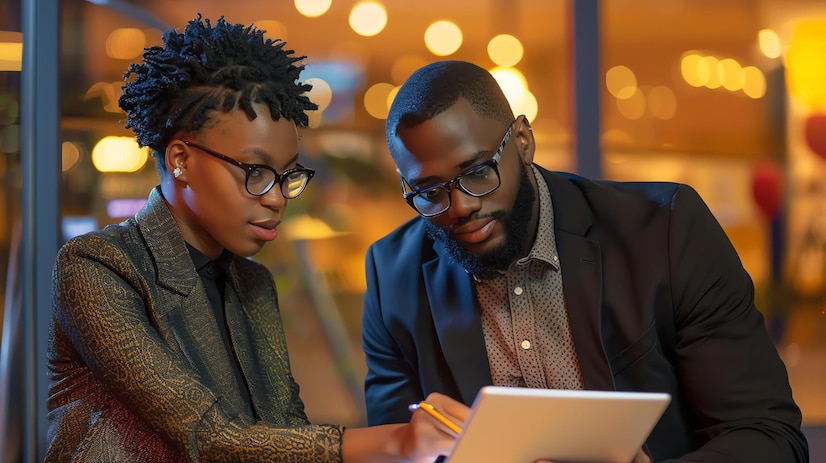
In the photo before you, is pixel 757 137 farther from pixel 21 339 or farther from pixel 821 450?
pixel 21 339

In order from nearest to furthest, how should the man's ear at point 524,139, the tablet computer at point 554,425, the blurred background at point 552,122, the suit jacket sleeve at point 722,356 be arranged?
the tablet computer at point 554,425
the suit jacket sleeve at point 722,356
the man's ear at point 524,139
the blurred background at point 552,122

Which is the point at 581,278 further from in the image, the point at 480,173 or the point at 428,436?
the point at 428,436

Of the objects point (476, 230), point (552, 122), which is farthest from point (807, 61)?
point (476, 230)

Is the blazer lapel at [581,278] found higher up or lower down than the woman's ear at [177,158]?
lower down

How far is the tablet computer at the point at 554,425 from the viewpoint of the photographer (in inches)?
59.6

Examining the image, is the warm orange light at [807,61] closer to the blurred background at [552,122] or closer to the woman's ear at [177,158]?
the blurred background at [552,122]

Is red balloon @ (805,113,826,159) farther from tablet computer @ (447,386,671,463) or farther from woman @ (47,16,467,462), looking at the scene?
tablet computer @ (447,386,671,463)

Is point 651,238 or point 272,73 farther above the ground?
point 272,73

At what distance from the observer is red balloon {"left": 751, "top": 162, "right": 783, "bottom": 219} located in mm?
4070

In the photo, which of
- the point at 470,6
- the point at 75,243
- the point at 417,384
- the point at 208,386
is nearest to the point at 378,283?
the point at 417,384

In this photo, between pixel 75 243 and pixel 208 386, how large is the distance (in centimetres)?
43

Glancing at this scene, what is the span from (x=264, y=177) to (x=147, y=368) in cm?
50

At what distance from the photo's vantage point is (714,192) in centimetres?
409

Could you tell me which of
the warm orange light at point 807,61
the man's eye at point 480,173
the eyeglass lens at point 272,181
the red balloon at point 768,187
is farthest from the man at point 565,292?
the warm orange light at point 807,61
